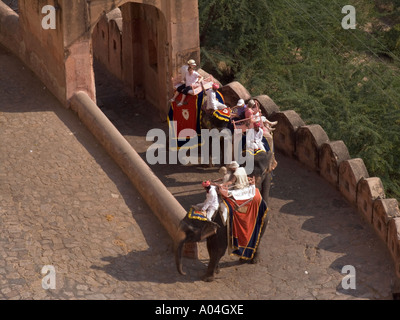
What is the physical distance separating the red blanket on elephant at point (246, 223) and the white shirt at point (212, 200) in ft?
0.83

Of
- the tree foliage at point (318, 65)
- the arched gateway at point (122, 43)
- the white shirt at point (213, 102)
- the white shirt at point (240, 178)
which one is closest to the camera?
the white shirt at point (240, 178)

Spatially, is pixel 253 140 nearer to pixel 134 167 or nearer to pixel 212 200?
pixel 134 167

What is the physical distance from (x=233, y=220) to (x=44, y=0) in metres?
6.24

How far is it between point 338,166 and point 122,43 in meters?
6.68

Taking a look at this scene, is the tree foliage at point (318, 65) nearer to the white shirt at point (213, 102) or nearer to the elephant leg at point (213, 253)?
the white shirt at point (213, 102)

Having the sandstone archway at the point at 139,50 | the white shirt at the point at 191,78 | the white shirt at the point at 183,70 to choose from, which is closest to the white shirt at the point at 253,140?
the white shirt at the point at 191,78

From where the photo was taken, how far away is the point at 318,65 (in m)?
25.8

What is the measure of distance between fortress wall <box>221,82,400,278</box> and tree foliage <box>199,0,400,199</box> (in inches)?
94.3

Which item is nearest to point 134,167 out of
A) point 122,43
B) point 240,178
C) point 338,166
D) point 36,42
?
point 240,178

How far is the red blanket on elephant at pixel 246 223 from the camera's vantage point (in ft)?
50.9

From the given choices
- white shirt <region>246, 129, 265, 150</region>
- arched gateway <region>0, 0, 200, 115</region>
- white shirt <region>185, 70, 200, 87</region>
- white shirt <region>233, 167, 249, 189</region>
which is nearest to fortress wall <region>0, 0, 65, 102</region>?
arched gateway <region>0, 0, 200, 115</region>

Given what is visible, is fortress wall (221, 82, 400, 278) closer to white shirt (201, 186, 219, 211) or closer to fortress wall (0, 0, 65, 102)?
white shirt (201, 186, 219, 211)

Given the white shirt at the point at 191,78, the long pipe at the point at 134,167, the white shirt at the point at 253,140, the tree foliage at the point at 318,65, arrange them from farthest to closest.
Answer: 1. the tree foliage at the point at 318,65
2. the white shirt at the point at 191,78
3. the white shirt at the point at 253,140
4. the long pipe at the point at 134,167

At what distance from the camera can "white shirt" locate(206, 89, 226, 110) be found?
18844 mm
